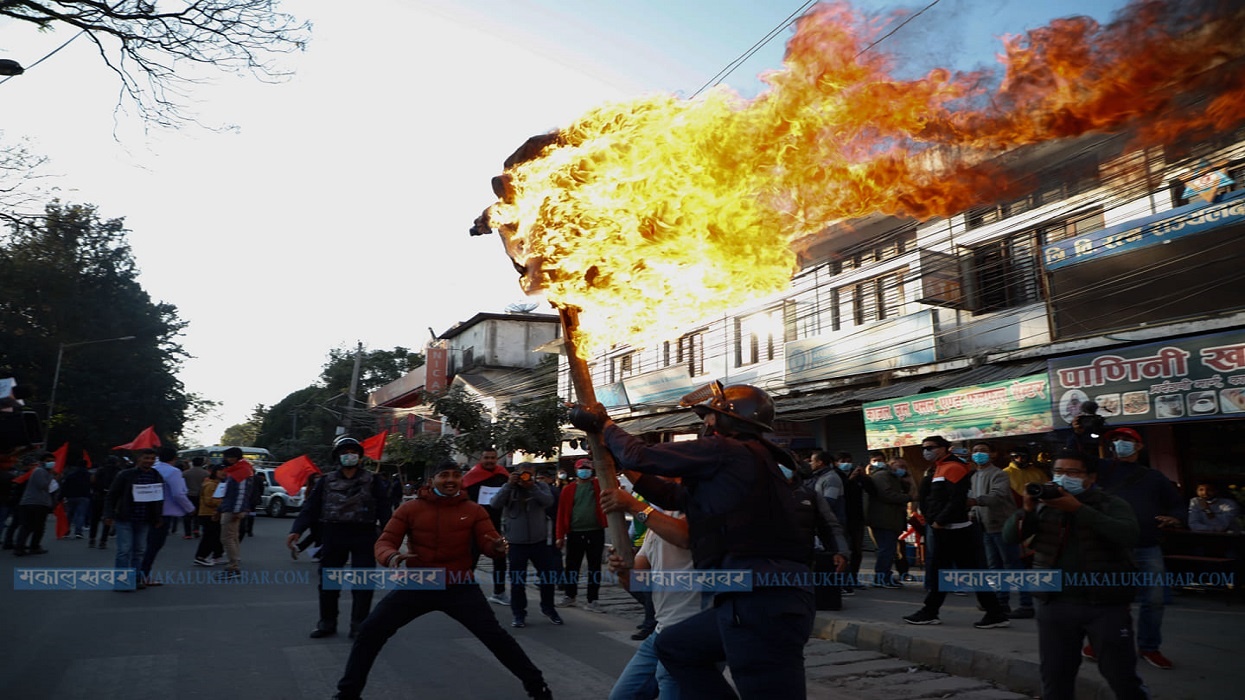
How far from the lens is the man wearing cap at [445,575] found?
4.87 meters

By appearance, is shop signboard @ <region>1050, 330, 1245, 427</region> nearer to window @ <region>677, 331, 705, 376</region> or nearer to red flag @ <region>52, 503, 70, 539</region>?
window @ <region>677, 331, 705, 376</region>

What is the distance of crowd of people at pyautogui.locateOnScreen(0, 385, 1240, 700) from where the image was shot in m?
3.25

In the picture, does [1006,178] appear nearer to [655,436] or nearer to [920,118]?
[920,118]

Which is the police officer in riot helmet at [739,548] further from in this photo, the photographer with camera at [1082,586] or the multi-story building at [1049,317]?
the multi-story building at [1049,317]

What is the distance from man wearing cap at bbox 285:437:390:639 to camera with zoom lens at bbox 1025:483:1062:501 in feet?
18.4

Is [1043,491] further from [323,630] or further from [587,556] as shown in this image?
[587,556]

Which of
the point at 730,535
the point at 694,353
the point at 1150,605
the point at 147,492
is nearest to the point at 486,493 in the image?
the point at 147,492

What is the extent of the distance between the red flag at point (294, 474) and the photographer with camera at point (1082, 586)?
57.3ft

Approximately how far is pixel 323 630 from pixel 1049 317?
38.5ft

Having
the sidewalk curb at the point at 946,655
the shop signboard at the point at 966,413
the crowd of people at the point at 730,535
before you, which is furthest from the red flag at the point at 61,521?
the shop signboard at the point at 966,413

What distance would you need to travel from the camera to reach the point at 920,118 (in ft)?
20.8

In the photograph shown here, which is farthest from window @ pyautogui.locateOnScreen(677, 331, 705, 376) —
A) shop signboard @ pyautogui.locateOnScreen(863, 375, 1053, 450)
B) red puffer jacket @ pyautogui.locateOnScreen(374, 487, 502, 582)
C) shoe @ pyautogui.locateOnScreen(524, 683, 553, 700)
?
shoe @ pyautogui.locateOnScreen(524, 683, 553, 700)

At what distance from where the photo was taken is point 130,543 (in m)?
9.98

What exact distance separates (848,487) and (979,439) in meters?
4.53
